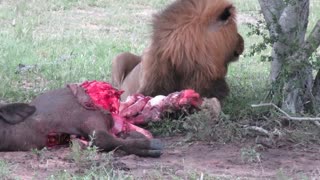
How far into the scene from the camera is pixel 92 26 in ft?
43.2

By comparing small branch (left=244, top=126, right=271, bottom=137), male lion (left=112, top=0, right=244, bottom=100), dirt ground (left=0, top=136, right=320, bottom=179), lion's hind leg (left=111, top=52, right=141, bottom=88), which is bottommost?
dirt ground (left=0, top=136, right=320, bottom=179)

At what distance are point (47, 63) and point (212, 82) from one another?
11.1 ft

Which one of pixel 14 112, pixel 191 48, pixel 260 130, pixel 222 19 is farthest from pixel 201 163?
pixel 222 19

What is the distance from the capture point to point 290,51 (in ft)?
20.6

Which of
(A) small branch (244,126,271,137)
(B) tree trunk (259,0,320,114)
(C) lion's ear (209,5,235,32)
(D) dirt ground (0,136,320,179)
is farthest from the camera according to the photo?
(C) lion's ear (209,5,235,32)

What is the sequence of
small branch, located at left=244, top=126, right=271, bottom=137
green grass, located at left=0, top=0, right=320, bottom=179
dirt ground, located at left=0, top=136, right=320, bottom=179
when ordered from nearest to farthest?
dirt ground, located at left=0, top=136, right=320, bottom=179 → small branch, located at left=244, top=126, right=271, bottom=137 → green grass, located at left=0, top=0, right=320, bottom=179

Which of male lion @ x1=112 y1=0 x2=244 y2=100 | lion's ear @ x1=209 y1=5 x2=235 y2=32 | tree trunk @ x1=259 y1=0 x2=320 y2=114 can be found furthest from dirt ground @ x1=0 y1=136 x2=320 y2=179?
lion's ear @ x1=209 y1=5 x2=235 y2=32

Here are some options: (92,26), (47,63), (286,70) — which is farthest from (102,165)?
(92,26)

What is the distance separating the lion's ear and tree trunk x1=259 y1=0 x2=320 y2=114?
267 millimetres

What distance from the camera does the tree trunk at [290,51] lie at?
20.1 feet

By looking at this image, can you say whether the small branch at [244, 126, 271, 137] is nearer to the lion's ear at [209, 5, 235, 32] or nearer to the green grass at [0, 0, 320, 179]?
the green grass at [0, 0, 320, 179]

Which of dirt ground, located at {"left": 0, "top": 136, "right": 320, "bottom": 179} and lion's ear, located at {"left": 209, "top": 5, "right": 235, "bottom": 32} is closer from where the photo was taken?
dirt ground, located at {"left": 0, "top": 136, "right": 320, "bottom": 179}

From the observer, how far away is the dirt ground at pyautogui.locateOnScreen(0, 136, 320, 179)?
4.80 m

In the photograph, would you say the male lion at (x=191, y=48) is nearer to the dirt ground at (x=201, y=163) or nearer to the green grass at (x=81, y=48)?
the green grass at (x=81, y=48)
